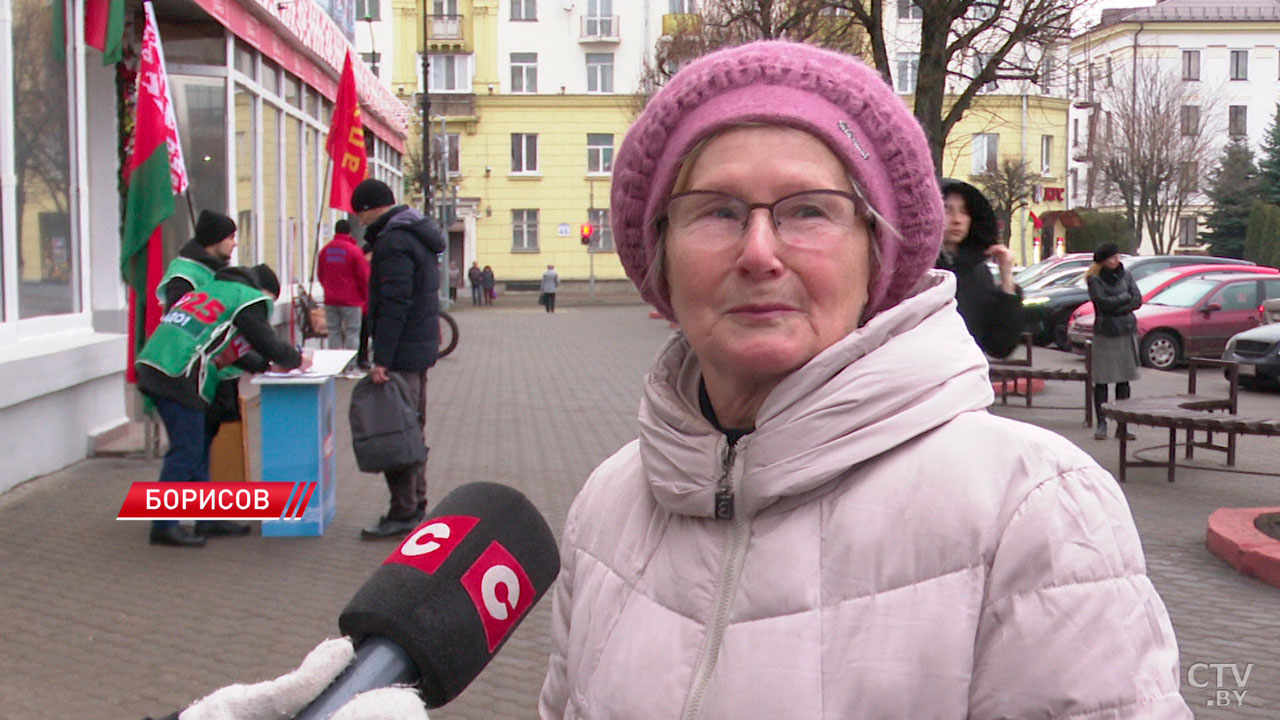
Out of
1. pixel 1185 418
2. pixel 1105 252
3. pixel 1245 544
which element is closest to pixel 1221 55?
pixel 1105 252

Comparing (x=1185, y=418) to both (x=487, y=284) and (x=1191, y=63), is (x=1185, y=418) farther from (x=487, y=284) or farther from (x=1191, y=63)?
(x=1191, y=63)

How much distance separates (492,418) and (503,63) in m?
43.0

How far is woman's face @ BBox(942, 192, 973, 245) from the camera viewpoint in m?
5.64

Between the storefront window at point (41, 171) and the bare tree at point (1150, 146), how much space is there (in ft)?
148

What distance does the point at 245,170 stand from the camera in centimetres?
1617

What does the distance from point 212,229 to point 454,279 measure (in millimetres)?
44179

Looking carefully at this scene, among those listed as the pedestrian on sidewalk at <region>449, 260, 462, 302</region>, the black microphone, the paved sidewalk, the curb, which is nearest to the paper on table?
the paved sidewalk

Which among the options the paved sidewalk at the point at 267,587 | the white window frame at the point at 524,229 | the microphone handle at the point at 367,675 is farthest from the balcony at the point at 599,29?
the microphone handle at the point at 367,675

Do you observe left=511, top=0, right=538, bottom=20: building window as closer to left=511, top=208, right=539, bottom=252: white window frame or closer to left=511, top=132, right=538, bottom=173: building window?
left=511, top=132, right=538, bottom=173: building window

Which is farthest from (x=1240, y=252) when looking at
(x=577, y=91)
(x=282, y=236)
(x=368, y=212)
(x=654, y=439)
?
(x=654, y=439)

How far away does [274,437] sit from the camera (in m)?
7.64

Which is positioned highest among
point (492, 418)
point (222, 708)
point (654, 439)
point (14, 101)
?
point (14, 101)

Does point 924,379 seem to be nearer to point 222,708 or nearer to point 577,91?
point 222,708

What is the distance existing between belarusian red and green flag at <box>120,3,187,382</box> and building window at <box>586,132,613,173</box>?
45689 mm
